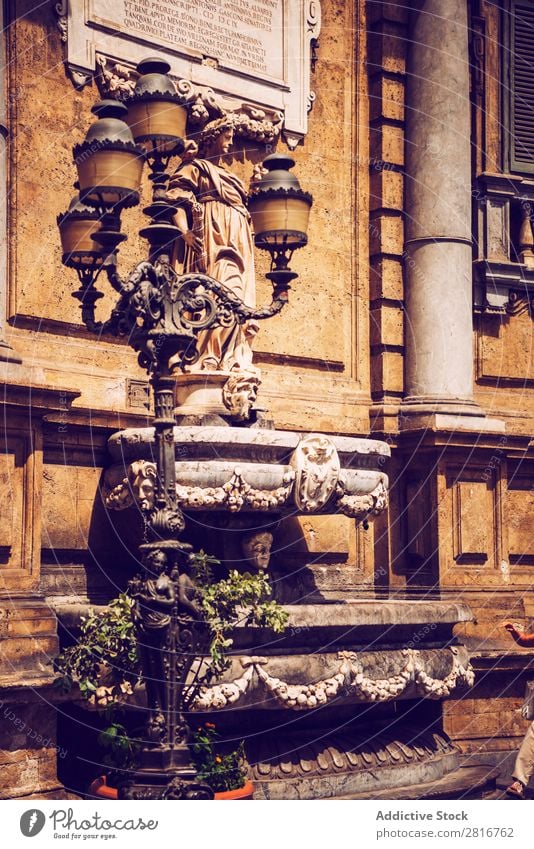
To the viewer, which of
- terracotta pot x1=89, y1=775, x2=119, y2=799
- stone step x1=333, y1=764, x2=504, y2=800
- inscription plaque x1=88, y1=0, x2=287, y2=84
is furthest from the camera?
inscription plaque x1=88, y1=0, x2=287, y2=84

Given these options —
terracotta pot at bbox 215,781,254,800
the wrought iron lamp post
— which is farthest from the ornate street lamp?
terracotta pot at bbox 215,781,254,800

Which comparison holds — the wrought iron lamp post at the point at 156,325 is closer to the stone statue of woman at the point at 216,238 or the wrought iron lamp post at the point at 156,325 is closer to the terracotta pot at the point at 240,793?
the terracotta pot at the point at 240,793

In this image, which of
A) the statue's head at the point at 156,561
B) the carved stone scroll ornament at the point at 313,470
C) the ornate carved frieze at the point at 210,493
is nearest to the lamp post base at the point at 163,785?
the statue's head at the point at 156,561

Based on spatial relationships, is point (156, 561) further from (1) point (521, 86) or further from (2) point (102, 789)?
(1) point (521, 86)

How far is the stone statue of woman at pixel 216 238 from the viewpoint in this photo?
40.4 ft

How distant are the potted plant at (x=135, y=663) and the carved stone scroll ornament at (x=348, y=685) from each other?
17 cm

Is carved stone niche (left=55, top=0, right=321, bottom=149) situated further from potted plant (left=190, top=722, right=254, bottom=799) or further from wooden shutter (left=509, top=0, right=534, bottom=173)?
potted plant (left=190, top=722, right=254, bottom=799)

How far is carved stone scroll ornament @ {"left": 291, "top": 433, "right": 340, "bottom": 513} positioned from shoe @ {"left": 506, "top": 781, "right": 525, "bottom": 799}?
2471mm

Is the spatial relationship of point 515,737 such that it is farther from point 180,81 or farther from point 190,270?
point 180,81

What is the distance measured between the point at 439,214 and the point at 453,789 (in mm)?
5695

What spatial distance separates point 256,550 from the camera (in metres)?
11.2

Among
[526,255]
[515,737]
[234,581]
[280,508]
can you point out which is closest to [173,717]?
[234,581]

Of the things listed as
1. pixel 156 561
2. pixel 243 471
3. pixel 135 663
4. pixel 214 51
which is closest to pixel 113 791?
pixel 135 663

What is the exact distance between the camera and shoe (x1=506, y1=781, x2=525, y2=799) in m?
10.9
